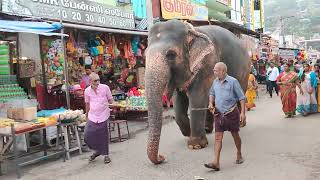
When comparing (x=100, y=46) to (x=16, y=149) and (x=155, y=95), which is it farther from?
(x=155, y=95)

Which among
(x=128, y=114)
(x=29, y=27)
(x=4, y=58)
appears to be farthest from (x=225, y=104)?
(x=128, y=114)

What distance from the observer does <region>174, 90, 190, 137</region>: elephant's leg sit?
8461 millimetres

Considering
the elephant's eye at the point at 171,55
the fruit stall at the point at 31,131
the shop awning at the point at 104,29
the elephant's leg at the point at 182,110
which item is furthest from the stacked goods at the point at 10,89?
the elephant's eye at the point at 171,55

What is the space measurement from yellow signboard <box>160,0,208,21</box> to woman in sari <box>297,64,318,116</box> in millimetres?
5658

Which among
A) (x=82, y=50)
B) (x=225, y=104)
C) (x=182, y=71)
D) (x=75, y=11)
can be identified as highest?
(x=75, y=11)

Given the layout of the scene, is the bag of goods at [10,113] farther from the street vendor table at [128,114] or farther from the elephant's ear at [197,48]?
the street vendor table at [128,114]

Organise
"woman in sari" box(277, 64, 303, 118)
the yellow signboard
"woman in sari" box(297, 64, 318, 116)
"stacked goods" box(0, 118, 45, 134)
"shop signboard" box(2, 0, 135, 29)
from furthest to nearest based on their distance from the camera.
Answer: the yellow signboard, "woman in sari" box(297, 64, 318, 116), "woman in sari" box(277, 64, 303, 118), "shop signboard" box(2, 0, 135, 29), "stacked goods" box(0, 118, 45, 134)

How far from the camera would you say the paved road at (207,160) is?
20.8 ft

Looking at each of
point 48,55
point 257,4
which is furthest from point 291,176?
point 257,4

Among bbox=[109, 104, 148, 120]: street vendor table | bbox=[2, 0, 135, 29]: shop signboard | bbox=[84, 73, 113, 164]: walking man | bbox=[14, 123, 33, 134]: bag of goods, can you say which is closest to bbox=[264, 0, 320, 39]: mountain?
bbox=[2, 0, 135, 29]: shop signboard

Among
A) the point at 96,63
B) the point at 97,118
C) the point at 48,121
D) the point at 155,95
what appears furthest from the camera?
the point at 96,63

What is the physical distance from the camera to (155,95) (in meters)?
6.73

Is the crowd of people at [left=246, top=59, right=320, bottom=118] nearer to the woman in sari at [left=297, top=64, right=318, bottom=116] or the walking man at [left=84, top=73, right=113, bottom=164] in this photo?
the woman in sari at [left=297, top=64, right=318, bottom=116]

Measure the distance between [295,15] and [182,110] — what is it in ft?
301
